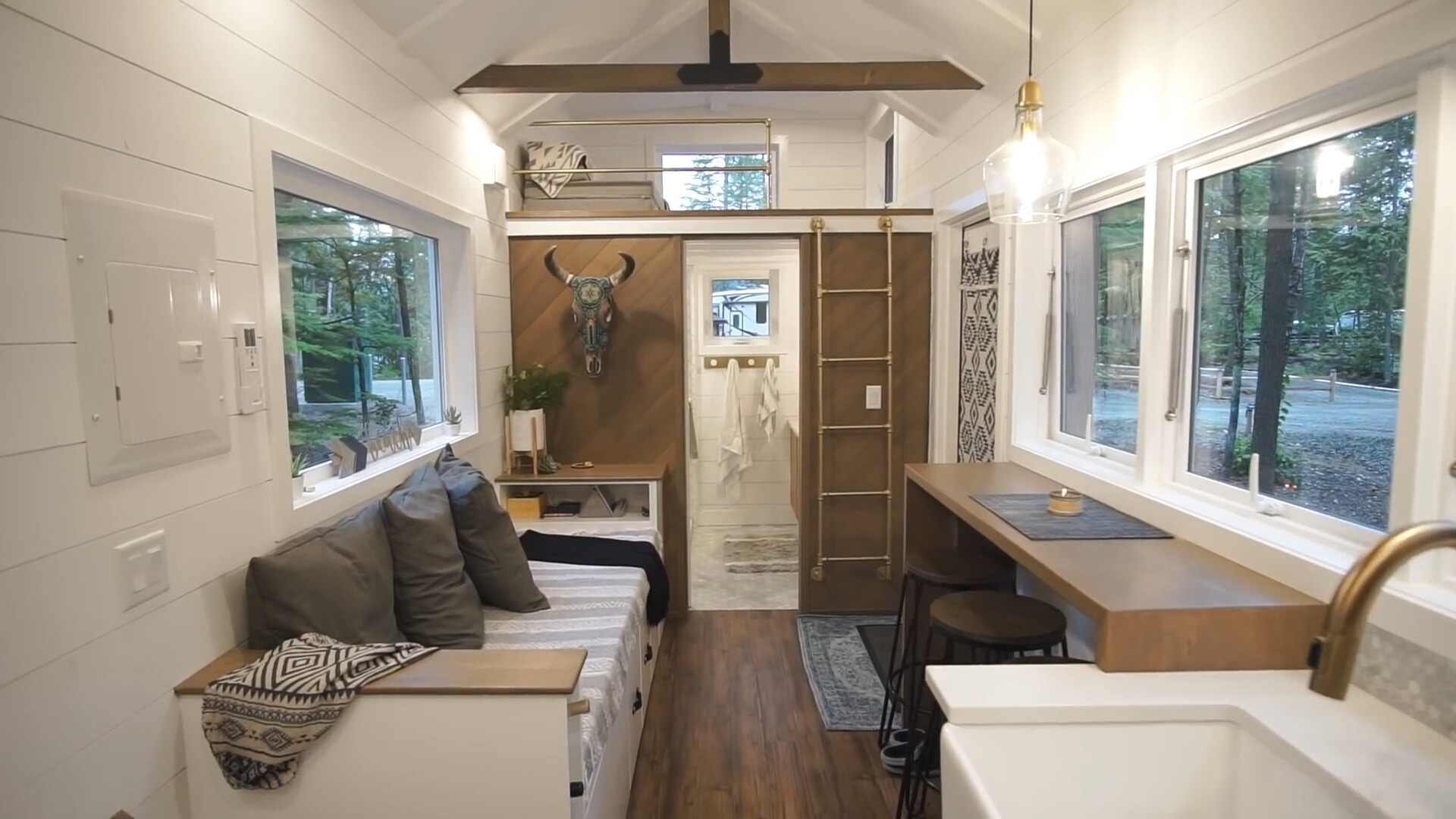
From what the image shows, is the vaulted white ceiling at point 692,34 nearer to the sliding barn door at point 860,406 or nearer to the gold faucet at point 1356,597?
the sliding barn door at point 860,406

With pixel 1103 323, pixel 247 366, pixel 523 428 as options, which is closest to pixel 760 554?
pixel 523 428

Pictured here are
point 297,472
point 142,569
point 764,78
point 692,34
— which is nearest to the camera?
point 142,569

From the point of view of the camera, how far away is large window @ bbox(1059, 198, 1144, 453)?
2.40 metres

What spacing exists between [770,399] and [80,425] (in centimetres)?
468

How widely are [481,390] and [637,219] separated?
1260 mm

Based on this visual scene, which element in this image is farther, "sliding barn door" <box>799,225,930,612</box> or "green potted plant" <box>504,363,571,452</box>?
"sliding barn door" <box>799,225,930,612</box>

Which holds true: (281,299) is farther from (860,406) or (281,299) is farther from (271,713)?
(860,406)

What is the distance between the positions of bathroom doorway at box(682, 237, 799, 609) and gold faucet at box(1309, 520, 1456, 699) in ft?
15.8

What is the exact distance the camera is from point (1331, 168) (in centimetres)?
164

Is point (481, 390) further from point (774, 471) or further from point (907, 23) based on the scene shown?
point (774, 471)

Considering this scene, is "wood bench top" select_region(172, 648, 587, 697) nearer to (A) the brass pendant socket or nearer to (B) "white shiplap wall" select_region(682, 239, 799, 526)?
(A) the brass pendant socket

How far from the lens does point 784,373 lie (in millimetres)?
5883

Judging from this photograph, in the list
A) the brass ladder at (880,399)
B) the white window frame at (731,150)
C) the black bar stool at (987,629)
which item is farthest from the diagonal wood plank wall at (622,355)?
the black bar stool at (987,629)

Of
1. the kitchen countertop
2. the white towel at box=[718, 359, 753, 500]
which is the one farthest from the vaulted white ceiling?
the white towel at box=[718, 359, 753, 500]
